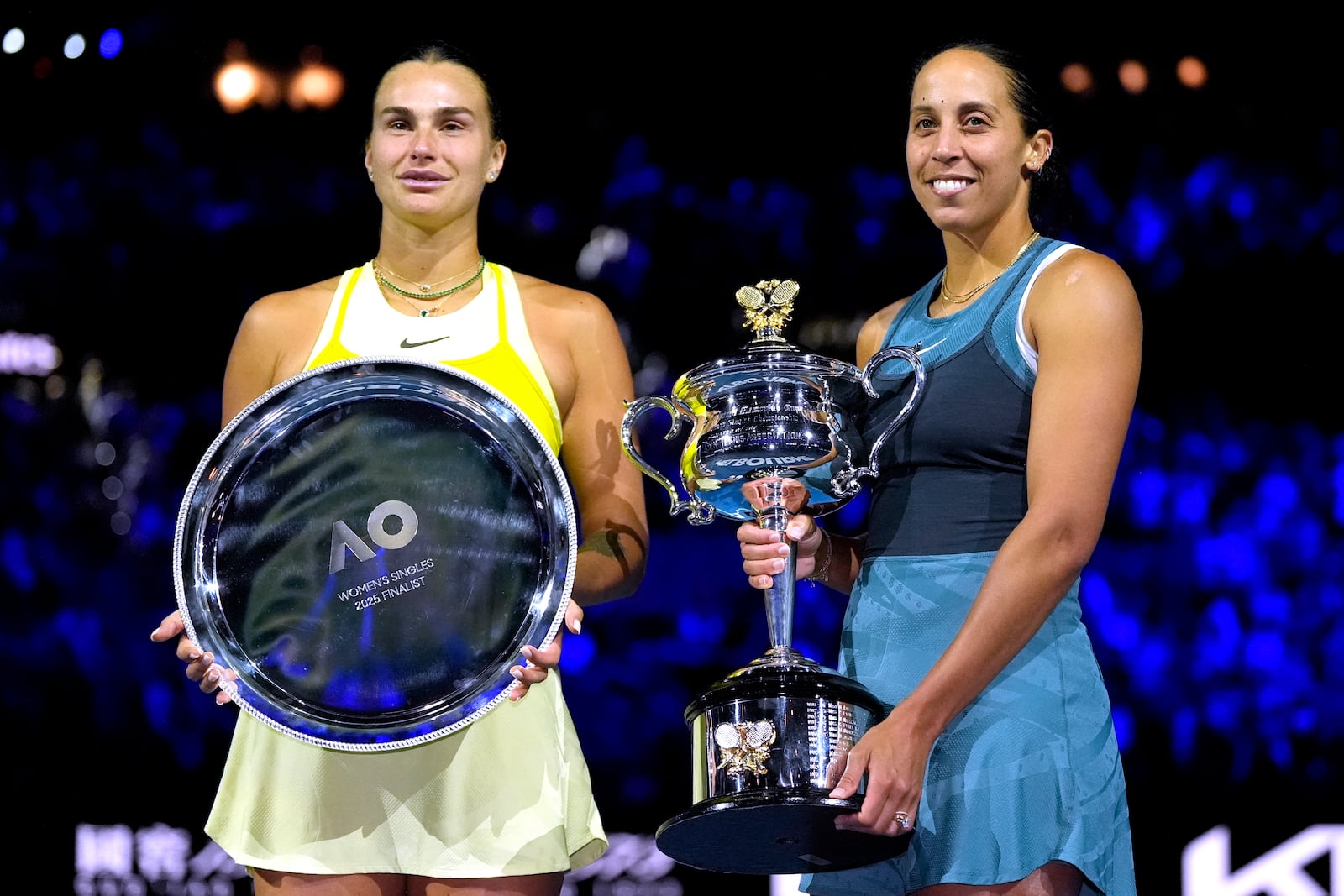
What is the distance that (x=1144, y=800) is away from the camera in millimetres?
3041

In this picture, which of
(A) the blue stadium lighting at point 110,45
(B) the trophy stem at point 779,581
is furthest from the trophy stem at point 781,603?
(A) the blue stadium lighting at point 110,45

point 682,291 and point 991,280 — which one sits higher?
point 682,291

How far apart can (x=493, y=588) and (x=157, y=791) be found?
1585mm

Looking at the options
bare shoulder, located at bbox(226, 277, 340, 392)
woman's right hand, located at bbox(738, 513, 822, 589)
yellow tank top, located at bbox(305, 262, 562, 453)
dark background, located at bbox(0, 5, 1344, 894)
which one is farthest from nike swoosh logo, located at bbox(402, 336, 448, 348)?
dark background, located at bbox(0, 5, 1344, 894)

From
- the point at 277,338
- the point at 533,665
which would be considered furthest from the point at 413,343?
the point at 533,665

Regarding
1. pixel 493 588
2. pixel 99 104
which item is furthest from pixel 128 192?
pixel 493 588

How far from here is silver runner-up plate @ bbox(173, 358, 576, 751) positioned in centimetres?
186

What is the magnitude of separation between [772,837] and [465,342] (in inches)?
28.0

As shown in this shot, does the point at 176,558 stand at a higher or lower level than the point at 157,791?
higher

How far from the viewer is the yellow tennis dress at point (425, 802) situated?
1.89 m

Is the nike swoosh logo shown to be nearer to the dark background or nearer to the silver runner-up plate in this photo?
the silver runner-up plate

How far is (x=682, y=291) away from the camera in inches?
126

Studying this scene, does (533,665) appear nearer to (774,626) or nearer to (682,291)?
(774,626)

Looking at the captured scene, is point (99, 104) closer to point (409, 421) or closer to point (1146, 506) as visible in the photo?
point (409, 421)
